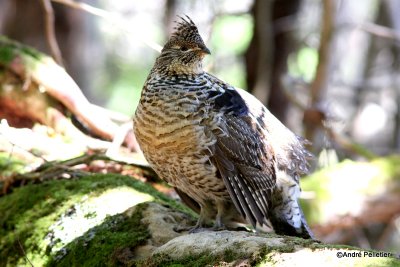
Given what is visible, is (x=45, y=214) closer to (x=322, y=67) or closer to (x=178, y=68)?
(x=178, y=68)

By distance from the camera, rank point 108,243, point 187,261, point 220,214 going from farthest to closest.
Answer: point 220,214
point 108,243
point 187,261

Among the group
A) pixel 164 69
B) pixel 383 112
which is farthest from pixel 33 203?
pixel 383 112

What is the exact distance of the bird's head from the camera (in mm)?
3607

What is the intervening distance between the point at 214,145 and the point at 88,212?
2.83ft

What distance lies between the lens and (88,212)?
11.7 ft

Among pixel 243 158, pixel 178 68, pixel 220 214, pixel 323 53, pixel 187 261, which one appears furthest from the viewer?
pixel 323 53

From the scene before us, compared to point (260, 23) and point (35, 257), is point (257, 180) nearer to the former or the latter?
point (35, 257)

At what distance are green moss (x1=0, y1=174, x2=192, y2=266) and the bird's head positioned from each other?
2.52ft

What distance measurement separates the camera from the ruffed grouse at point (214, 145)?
324cm

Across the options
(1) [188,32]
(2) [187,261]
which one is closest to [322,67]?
(1) [188,32]

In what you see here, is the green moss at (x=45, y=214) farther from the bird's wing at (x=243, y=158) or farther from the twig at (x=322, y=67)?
the twig at (x=322, y=67)

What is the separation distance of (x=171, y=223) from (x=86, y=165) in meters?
1.28

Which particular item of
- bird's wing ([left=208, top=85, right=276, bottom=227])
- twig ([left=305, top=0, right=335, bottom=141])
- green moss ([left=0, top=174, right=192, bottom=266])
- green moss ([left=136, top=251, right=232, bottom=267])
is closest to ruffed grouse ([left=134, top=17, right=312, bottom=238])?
bird's wing ([left=208, top=85, right=276, bottom=227])

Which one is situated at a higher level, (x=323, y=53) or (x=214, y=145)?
(x=323, y=53)
